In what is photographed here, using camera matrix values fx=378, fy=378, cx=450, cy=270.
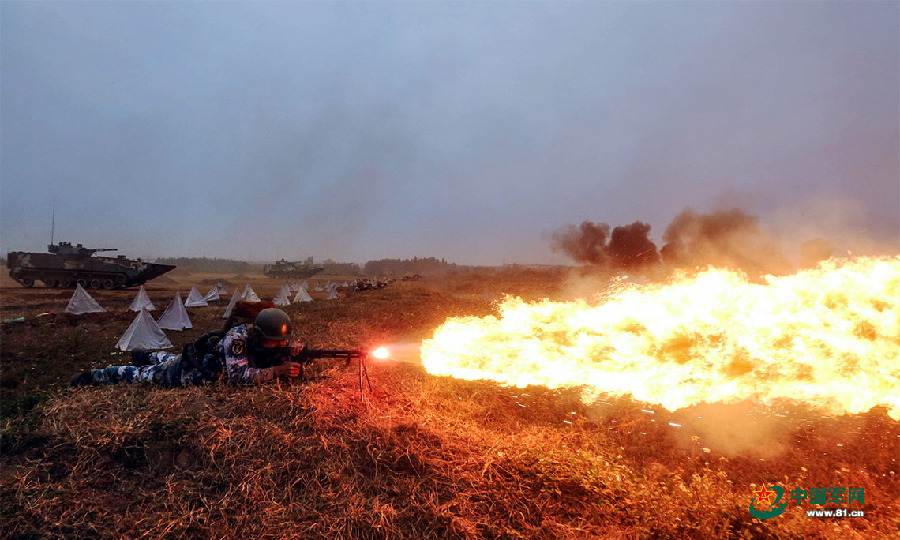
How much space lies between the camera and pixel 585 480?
15.6ft

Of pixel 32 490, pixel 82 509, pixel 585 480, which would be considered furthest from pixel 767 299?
pixel 32 490

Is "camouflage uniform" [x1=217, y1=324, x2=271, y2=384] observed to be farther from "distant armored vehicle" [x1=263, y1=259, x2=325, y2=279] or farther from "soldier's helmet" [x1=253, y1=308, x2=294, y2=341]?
"distant armored vehicle" [x1=263, y1=259, x2=325, y2=279]

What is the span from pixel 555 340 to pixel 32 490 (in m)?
8.70

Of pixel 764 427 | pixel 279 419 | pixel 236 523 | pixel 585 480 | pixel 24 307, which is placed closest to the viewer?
pixel 236 523

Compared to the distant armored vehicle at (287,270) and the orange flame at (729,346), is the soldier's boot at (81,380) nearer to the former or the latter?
the orange flame at (729,346)

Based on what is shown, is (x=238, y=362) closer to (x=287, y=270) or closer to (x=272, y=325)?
(x=272, y=325)

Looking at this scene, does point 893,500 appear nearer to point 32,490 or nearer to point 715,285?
point 715,285

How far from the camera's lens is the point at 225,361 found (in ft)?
23.1

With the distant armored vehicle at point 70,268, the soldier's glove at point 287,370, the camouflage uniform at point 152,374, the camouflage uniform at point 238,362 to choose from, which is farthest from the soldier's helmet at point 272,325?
the distant armored vehicle at point 70,268

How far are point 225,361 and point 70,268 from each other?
39177mm

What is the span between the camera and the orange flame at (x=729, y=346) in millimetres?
6824

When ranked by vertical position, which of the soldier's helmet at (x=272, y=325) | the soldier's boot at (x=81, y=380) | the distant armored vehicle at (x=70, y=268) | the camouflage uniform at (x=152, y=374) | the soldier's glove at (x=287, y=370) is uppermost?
the distant armored vehicle at (x=70, y=268)

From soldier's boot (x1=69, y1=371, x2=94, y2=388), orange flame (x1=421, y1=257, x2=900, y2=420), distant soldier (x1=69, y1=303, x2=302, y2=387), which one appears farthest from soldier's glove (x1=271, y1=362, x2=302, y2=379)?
soldier's boot (x1=69, y1=371, x2=94, y2=388)

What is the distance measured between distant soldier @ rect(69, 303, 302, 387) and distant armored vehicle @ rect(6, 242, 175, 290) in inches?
1380
